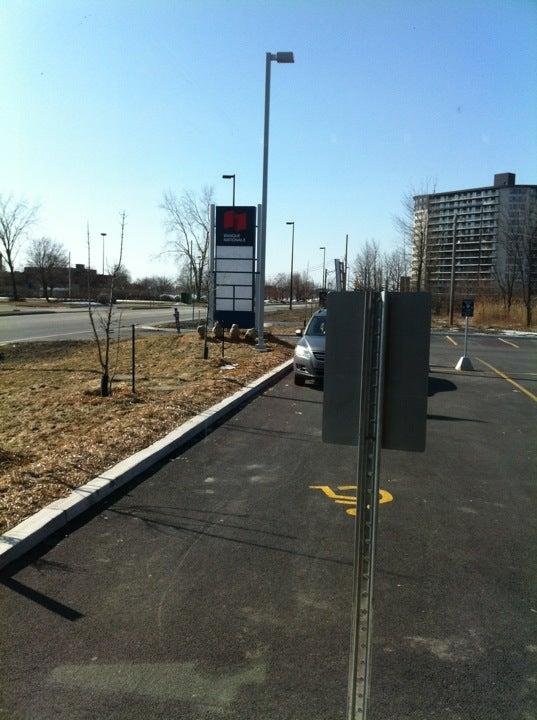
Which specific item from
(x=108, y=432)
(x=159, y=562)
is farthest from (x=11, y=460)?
(x=159, y=562)

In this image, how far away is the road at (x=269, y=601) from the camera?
3.04 metres

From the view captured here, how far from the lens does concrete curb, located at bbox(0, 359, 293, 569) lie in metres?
4.55

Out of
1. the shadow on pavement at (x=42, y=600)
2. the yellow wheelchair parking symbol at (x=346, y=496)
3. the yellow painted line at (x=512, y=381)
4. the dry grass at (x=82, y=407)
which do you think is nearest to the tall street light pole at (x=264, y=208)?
the dry grass at (x=82, y=407)

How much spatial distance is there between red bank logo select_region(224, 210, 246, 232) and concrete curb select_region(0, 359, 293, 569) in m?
12.7

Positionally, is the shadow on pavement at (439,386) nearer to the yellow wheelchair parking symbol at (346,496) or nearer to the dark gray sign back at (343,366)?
the yellow wheelchair parking symbol at (346,496)

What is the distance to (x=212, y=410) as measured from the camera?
959cm

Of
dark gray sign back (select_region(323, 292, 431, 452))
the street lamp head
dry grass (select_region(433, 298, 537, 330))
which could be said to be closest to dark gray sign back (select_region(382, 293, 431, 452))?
dark gray sign back (select_region(323, 292, 431, 452))

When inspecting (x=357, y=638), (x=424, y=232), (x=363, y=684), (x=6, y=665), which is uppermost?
(x=424, y=232)

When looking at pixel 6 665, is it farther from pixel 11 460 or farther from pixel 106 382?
pixel 106 382

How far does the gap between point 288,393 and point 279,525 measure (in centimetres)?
715

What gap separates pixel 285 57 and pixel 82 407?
12834 mm

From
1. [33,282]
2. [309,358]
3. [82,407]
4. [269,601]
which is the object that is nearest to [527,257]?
[309,358]

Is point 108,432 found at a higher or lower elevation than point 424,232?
lower

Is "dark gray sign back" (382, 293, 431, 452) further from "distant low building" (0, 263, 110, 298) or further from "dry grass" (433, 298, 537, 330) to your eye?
"distant low building" (0, 263, 110, 298)
